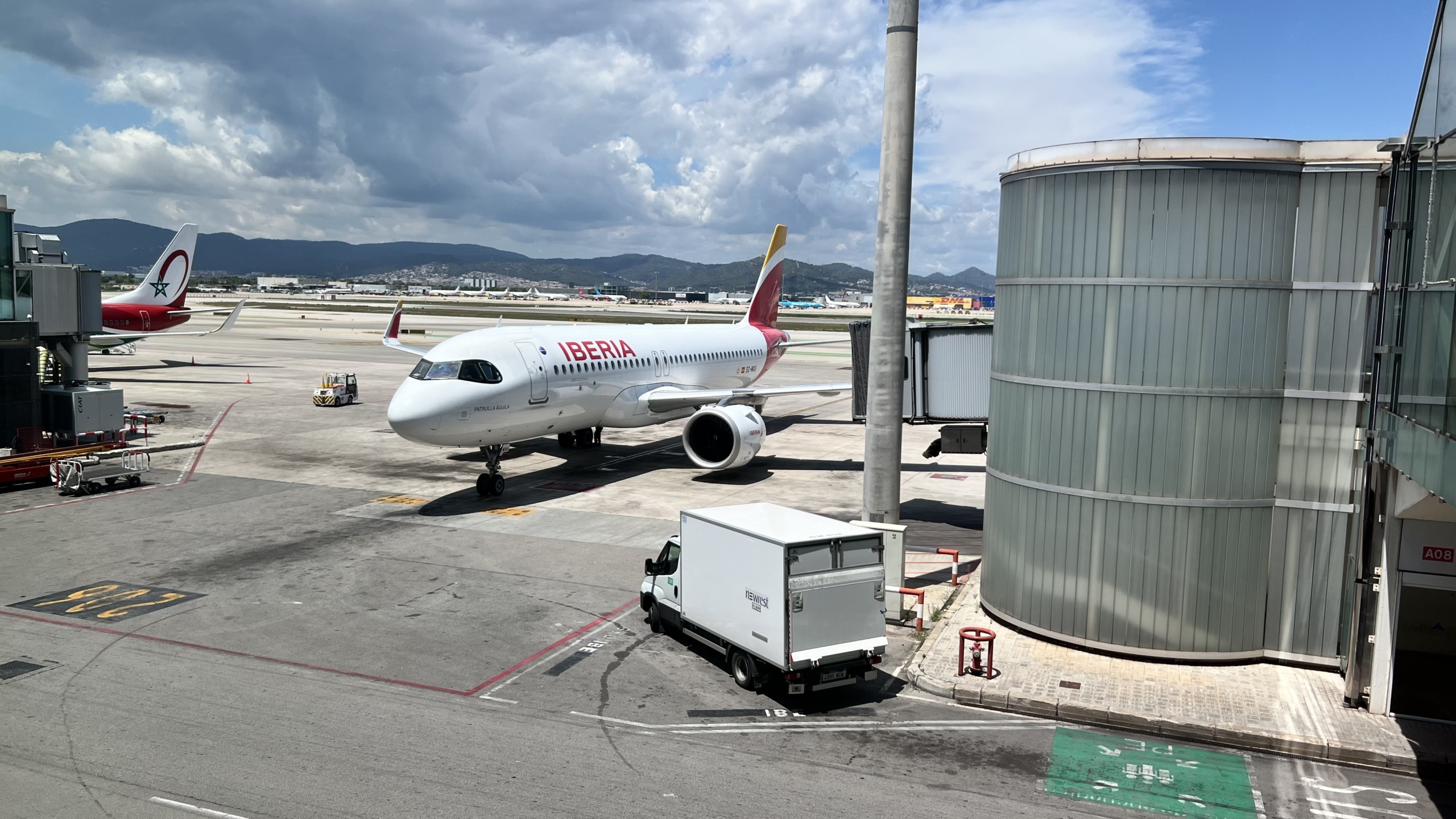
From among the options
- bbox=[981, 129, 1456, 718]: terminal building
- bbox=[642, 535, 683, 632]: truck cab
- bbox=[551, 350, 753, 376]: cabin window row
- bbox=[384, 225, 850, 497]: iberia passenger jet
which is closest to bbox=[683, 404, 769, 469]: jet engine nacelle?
bbox=[384, 225, 850, 497]: iberia passenger jet

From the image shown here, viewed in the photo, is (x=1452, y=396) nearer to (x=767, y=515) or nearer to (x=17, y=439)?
(x=767, y=515)

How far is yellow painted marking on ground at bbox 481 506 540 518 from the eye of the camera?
27.6 meters

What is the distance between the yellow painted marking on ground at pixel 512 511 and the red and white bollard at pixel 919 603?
12.1 m

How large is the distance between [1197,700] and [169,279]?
69304mm

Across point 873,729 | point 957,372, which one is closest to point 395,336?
point 957,372

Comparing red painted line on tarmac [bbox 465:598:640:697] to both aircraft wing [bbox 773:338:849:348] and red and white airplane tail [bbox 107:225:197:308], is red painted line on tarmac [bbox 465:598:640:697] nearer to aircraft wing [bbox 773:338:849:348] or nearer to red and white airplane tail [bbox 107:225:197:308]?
aircraft wing [bbox 773:338:849:348]

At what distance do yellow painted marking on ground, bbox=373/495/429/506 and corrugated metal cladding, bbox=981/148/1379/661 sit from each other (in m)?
19.2

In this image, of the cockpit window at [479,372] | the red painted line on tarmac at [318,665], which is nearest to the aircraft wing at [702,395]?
the cockpit window at [479,372]

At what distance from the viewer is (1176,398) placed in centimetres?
1703

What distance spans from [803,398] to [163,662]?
49.3m

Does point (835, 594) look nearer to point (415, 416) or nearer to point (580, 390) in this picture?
point (415, 416)

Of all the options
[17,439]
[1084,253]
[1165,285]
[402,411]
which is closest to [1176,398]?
[1165,285]

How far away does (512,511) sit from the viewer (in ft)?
92.2

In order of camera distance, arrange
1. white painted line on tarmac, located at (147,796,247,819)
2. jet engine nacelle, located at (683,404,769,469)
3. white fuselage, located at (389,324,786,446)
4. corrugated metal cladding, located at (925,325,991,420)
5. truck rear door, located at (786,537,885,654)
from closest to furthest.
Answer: white painted line on tarmac, located at (147,796,247,819), truck rear door, located at (786,537,885,654), corrugated metal cladding, located at (925,325,991,420), white fuselage, located at (389,324,786,446), jet engine nacelle, located at (683,404,769,469)
